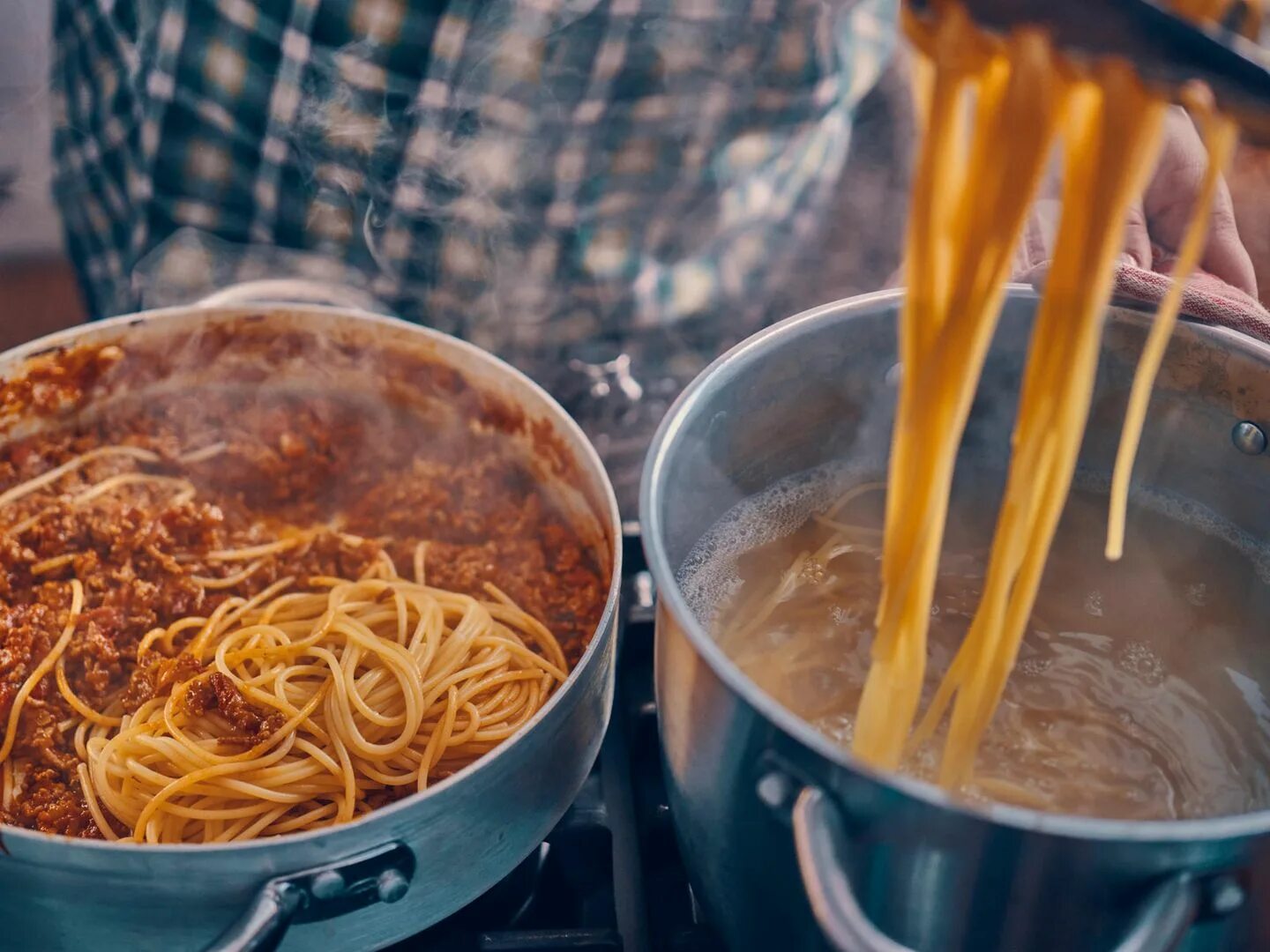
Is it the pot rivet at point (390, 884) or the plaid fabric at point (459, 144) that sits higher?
the plaid fabric at point (459, 144)

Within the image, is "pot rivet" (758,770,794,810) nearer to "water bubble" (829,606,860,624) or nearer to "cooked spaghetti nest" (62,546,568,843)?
"water bubble" (829,606,860,624)

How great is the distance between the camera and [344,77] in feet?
5.69

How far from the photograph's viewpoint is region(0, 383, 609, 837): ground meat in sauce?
46.0 inches

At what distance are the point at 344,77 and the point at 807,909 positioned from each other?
1468 millimetres

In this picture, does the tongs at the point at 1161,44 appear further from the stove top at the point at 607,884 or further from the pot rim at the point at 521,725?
the stove top at the point at 607,884

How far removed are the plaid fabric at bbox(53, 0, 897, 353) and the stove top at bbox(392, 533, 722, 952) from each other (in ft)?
3.41

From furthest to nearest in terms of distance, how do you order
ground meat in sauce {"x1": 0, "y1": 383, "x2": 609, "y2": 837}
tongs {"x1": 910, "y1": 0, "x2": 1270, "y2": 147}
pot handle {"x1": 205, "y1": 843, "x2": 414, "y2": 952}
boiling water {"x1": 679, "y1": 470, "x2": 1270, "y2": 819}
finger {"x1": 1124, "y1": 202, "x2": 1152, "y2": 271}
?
finger {"x1": 1124, "y1": 202, "x2": 1152, "y2": 271} → ground meat in sauce {"x1": 0, "y1": 383, "x2": 609, "y2": 837} → boiling water {"x1": 679, "y1": 470, "x2": 1270, "y2": 819} → pot handle {"x1": 205, "y1": 843, "x2": 414, "y2": 952} → tongs {"x1": 910, "y1": 0, "x2": 1270, "y2": 147}

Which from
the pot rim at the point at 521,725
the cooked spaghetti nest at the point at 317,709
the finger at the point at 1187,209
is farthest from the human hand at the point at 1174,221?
the cooked spaghetti nest at the point at 317,709

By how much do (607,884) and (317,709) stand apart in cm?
37

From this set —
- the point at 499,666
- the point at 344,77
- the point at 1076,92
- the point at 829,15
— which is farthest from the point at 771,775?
the point at 829,15

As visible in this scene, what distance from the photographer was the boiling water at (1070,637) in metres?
0.96

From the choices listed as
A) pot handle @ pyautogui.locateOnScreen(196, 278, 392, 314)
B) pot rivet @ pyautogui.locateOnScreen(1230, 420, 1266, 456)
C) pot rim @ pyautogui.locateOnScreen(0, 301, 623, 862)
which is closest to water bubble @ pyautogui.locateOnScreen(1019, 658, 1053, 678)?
pot rivet @ pyautogui.locateOnScreen(1230, 420, 1266, 456)

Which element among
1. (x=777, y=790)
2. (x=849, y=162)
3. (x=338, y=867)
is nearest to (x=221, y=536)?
(x=338, y=867)

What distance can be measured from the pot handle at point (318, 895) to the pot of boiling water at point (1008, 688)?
229 mm
